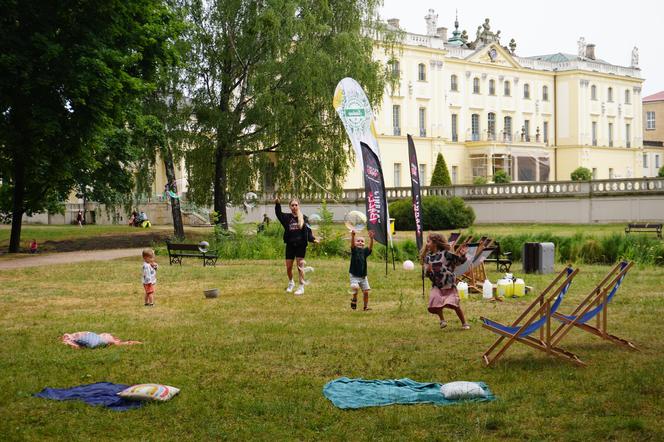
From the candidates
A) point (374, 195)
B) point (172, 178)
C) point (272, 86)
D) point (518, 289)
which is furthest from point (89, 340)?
point (272, 86)

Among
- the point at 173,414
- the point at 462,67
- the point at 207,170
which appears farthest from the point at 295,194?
the point at 462,67

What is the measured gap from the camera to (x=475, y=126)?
278 feet

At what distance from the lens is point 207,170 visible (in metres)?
39.9

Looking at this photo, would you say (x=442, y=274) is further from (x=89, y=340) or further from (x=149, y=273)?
(x=149, y=273)

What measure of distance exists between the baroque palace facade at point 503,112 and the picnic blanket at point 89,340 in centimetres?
5793

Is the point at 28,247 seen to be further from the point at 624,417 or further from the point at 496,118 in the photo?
the point at 496,118

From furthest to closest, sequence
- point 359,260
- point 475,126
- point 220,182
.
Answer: point 475,126
point 220,182
point 359,260

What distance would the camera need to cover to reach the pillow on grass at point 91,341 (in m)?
12.6

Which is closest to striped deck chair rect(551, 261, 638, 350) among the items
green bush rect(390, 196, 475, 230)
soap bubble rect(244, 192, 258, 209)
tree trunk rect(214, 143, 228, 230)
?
soap bubble rect(244, 192, 258, 209)

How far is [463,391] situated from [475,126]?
252ft

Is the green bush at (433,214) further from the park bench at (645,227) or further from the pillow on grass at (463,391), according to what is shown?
the pillow on grass at (463,391)

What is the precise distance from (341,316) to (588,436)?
25.8ft

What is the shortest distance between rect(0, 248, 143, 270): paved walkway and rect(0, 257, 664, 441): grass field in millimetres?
10316

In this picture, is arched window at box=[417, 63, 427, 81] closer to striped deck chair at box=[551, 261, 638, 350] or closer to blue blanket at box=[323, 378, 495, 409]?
striped deck chair at box=[551, 261, 638, 350]
